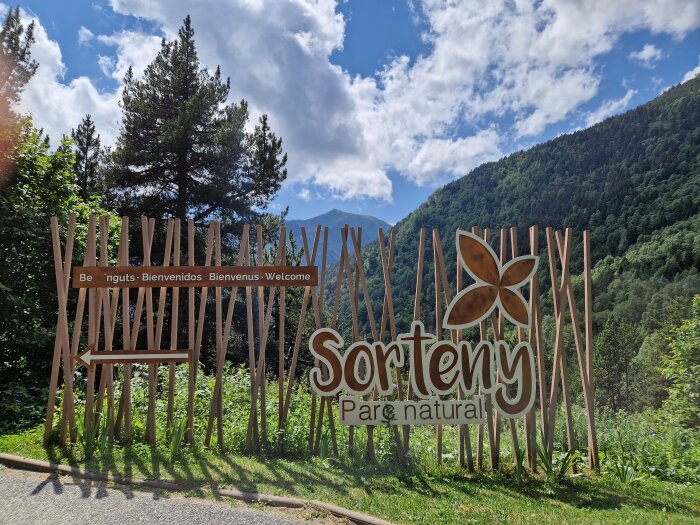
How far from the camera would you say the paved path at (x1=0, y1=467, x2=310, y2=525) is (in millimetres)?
3297

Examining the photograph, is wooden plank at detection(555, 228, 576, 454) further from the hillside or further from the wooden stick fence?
the hillside

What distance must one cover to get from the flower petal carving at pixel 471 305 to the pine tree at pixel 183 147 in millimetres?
12342

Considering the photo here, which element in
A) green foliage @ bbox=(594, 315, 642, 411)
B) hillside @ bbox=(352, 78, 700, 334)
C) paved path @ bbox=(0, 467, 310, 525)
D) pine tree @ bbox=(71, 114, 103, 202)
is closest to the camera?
Result: paved path @ bbox=(0, 467, 310, 525)

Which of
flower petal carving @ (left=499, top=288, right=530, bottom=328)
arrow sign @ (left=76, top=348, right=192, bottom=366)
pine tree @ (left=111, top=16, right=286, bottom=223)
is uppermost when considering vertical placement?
pine tree @ (left=111, top=16, right=286, bottom=223)

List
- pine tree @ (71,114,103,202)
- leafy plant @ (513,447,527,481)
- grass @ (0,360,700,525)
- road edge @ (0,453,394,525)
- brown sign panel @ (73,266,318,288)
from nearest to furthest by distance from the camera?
road edge @ (0,453,394,525), grass @ (0,360,700,525), leafy plant @ (513,447,527,481), brown sign panel @ (73,266,318,288), pine tree @ (71,114,103,202)

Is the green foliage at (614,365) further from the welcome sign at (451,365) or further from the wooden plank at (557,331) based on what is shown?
the welcome sign at (451,365)

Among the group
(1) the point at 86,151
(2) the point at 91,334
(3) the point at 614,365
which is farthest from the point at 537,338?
(3) the point at 614,365

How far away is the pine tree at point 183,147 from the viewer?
15172 mm

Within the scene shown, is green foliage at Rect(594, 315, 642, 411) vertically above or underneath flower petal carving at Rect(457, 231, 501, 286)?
underneath

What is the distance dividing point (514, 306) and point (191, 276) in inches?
130

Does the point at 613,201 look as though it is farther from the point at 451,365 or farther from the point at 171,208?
the point at 451,365

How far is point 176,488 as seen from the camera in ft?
12.6

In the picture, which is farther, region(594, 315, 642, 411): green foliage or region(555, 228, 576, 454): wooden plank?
region(594, 315, 642, 411): green foliage

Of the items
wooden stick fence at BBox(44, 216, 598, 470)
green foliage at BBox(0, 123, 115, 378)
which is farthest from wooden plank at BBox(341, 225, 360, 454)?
green foliage at BBox(0, 123, 115, 378)
